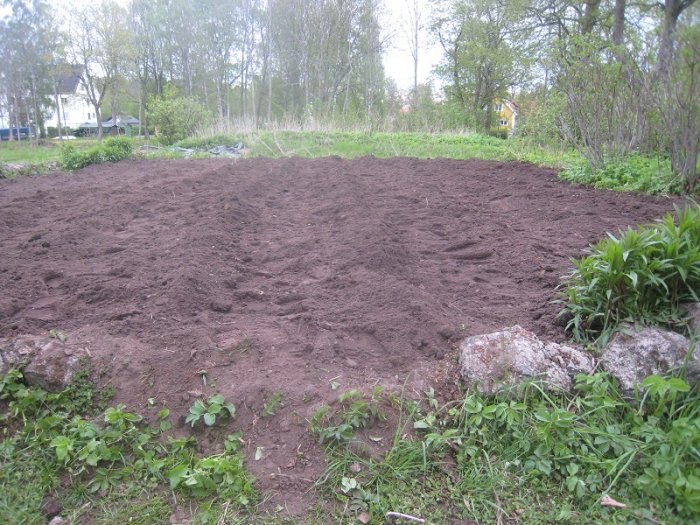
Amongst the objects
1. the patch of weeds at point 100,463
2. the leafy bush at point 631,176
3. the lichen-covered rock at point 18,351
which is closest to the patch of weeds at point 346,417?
the patch of weeds at point 100,463

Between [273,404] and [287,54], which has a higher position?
[287,54]

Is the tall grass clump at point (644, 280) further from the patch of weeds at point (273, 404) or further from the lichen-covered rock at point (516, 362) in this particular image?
the patch of weeds at point (273, 404)

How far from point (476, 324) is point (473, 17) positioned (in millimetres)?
25765

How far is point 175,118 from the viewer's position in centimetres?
1647

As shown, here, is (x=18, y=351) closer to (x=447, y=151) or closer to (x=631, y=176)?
(x=631, y=176)

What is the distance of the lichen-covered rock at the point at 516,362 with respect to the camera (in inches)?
88.8

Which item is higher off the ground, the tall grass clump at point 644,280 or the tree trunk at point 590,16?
the tree trunk at point 590,16

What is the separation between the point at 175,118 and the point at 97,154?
663 centimetres

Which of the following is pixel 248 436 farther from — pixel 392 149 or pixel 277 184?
pixel 392 149

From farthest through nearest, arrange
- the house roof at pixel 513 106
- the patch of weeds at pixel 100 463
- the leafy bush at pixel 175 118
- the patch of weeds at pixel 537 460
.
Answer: the house roof at pixel 513 106 < the leafy bush at pixel 175 118 < the patch of weeds at pixel 100 463 < the patch of weeds at pixel 537 460

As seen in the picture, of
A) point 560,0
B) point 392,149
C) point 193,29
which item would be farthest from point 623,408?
point 193,29

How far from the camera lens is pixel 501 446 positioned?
80.0 inches

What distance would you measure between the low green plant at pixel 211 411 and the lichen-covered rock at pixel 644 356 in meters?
1.83

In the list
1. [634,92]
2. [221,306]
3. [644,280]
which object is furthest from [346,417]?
[634,92]
